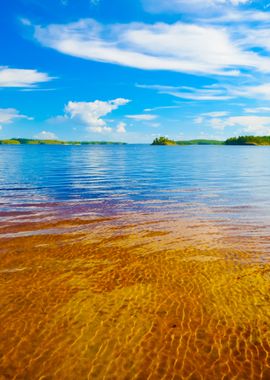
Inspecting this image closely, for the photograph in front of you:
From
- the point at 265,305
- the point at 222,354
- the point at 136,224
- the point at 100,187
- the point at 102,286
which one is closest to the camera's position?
the point at 222,354

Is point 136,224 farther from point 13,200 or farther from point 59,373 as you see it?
point 13,200

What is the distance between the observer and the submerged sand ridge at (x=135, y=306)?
7477 mm

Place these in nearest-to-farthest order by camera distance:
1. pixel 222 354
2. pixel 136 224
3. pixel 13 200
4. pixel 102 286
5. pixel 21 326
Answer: pixel 222 354
pixel 21 326
pixel 102 286
pixel 136 224
pixel 13 200

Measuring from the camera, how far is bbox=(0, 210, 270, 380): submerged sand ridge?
7477 mm

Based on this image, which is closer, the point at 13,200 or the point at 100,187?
the point at 13,200

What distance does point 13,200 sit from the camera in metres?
27.7

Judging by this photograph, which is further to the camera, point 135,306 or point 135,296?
point 135,296

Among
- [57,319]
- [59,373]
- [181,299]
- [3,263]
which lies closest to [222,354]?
[181,299]

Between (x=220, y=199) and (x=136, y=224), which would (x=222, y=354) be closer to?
(x=136, y=224)

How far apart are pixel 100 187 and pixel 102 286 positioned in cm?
2544

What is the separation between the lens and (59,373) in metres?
7.14

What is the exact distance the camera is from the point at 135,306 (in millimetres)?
9953

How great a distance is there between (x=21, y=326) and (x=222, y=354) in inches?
234

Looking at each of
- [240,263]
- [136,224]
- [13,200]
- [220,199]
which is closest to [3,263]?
[136,224]
